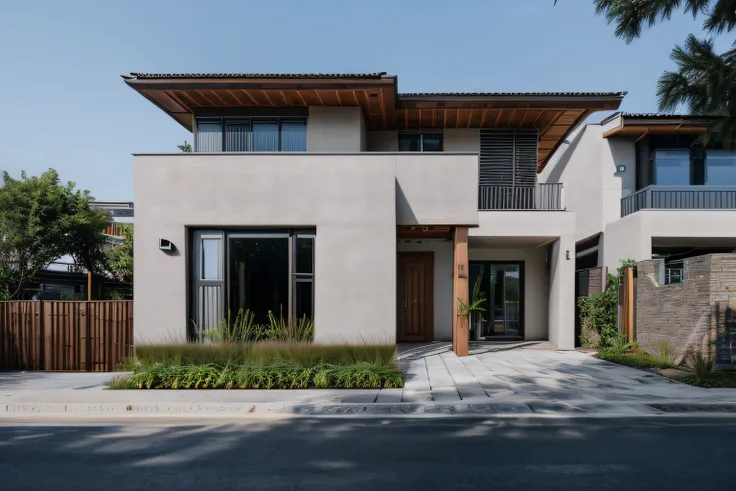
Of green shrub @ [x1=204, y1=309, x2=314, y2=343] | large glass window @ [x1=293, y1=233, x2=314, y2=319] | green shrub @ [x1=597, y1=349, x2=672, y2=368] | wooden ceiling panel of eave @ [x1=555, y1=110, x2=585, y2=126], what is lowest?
green shrub @ [x1=597, y1=349, x2=672, y2=368]

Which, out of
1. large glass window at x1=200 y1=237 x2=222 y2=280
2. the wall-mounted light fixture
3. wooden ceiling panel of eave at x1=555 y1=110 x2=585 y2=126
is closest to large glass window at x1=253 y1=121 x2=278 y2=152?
large glass window at x1=200 y1=237 x2=222 y2=280

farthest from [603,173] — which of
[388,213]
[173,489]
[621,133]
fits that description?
[173,489]

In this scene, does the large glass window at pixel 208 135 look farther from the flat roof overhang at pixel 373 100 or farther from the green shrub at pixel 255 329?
the green shrub at pixel 255 329

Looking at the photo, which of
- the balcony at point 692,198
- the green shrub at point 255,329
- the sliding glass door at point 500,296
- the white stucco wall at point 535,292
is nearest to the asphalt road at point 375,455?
the green shrub at point 255,329

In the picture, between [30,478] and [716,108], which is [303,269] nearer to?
[30,478]

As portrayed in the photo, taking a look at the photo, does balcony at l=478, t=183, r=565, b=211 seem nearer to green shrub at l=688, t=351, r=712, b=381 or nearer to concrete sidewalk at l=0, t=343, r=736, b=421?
green shrub at l=688, t=351, r=712, b=381

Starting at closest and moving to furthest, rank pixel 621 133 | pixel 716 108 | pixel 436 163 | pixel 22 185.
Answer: pixel 716 108 → pixel 436 163 → pixel 621 133 → pixel 22 185

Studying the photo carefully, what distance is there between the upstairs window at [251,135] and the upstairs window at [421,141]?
337 centimetres

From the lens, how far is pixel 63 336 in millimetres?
11711

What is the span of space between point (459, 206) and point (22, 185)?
15637 millimetres

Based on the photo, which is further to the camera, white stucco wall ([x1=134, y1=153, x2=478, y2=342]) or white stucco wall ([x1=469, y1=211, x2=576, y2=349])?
white stucco wall ([x1=469, y1=211, x2=576, y2=349])

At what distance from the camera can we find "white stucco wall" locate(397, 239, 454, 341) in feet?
53.5

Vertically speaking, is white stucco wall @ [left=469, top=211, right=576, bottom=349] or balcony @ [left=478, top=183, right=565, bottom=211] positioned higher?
balcony @ [left=478, top=183, right=565, bottom=211]

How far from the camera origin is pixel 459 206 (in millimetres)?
12312
